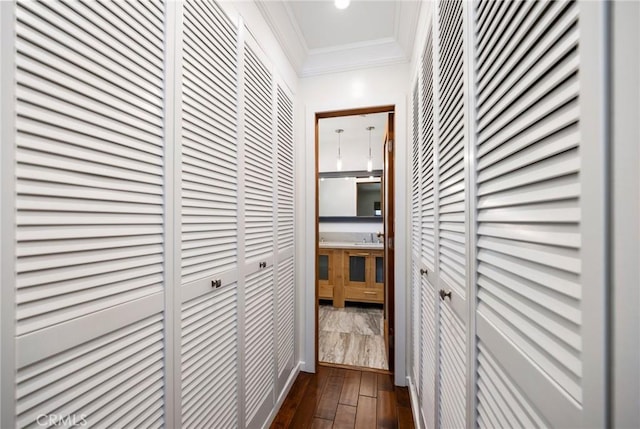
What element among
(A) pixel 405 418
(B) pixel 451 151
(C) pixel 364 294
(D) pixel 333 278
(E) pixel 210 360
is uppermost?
(B) pixel 451 151

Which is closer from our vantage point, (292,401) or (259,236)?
(259,236)

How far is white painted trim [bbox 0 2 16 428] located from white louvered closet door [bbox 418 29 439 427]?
1269mm

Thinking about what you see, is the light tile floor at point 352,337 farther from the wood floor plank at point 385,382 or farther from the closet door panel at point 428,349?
the closet door panel at point 428,349

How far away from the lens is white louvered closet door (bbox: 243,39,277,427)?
4.66 feet

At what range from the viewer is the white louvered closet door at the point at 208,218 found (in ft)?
3.19

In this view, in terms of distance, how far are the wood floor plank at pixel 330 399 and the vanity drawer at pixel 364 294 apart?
1638 mm

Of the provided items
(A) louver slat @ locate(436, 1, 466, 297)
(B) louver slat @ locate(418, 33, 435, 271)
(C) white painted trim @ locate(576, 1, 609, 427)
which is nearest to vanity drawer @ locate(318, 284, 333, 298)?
(B) louver slat @ locate(418, 33, 435, 271)

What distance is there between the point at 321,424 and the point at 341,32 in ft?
8.66

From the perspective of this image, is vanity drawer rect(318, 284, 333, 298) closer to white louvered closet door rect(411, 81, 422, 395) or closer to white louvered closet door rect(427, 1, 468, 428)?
white louvered closet door rect(411, 81, 422, 395)

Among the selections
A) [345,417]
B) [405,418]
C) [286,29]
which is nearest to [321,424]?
[345,417]

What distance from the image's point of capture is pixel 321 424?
5.58 ft

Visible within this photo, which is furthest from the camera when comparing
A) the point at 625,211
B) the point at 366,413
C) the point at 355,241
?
the point at 355,241

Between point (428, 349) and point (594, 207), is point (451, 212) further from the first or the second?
point (428, 349)

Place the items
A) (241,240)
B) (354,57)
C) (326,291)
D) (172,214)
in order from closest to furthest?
(172,214) → (241,240) → (354,57) → (326,291)
